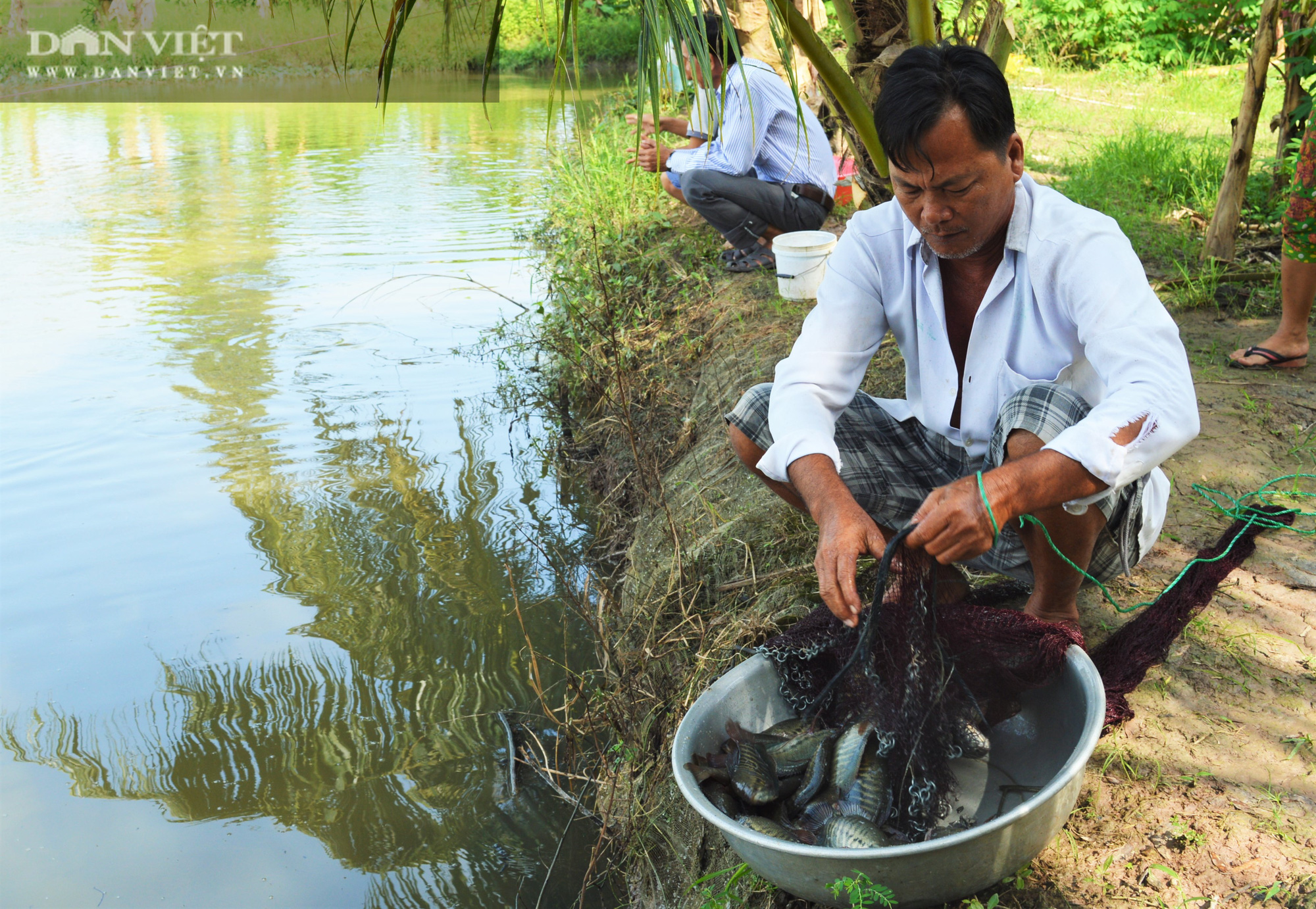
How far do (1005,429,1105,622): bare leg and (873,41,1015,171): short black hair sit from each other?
1.81 feet

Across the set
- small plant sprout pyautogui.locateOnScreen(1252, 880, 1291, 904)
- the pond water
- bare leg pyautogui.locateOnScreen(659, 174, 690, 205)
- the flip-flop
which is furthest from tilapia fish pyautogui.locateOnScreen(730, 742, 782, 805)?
bare leg pyautogui.locateOnScreen(659, 174, 690, 205)

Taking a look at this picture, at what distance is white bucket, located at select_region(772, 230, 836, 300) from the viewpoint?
159 inches

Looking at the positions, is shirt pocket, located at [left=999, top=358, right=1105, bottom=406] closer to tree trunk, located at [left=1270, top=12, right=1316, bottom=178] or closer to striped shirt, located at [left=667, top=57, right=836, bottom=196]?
striped shirt, located at [left=667, top=57, right=836, bottom=196]

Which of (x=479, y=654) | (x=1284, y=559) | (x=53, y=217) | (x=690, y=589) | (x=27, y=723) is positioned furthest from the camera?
(x=53, y=217)

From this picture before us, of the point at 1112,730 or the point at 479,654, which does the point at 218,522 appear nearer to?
the point at 479,654

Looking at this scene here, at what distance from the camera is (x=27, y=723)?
3.02 metres

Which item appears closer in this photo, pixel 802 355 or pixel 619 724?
pixel 802 355

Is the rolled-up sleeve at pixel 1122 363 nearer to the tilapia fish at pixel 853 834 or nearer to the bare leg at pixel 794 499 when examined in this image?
the bare leg at pixel 794 499

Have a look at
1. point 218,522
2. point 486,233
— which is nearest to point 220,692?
point 218,522

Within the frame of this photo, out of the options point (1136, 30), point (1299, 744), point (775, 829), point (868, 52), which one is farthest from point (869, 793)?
point (1136, 30)

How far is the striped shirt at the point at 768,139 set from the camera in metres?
4.83

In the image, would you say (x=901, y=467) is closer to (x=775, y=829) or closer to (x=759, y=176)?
(x=775, y=829)

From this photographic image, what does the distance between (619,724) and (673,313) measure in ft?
8.79

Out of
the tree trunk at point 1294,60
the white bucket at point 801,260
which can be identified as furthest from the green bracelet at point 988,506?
the tree trunk at point 1294,60
